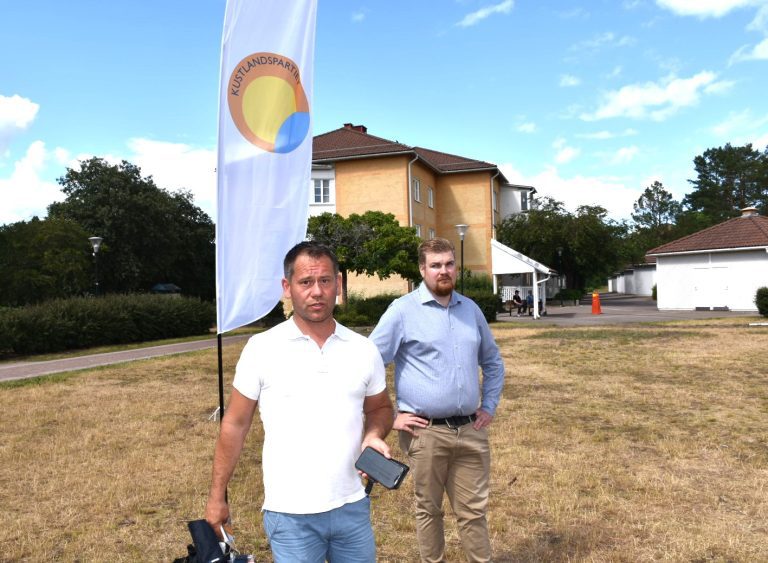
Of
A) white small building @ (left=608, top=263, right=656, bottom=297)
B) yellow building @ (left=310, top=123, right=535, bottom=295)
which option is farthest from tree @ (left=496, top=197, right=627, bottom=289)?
white small building @ (left=608, top=263, right=656, bottom=297)

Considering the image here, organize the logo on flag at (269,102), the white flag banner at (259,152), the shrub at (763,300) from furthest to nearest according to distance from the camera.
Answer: the shrub at (763,300), the logo on flag at (269,102), the white flag banner at (259,152)

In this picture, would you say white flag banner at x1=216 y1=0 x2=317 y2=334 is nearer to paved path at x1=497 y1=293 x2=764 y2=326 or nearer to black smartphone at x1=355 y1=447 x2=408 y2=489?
black smartphone at x1=355 y1=447 x2=408 y2=489

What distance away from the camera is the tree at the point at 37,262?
3006 cm

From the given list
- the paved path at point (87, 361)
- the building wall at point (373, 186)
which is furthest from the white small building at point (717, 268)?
the paved path at point (87, 361)

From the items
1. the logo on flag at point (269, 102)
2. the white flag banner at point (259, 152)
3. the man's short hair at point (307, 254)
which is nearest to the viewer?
the man's short hair at point (307, 254)

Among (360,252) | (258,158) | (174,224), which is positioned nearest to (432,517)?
(258,158)

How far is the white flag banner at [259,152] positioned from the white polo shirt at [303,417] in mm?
2372

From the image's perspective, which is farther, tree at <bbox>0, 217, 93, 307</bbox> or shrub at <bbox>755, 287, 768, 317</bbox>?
tree at <bbox>0, 217, 93, 307</bbox>

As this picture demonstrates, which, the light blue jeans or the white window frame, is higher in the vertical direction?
the white window frame

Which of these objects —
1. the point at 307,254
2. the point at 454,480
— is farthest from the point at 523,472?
the point at 307,254

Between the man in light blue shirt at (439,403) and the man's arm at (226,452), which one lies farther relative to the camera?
the man in light blue shirt at (439,403)

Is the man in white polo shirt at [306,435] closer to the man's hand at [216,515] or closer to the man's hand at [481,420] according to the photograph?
the man's hand at [216,515]

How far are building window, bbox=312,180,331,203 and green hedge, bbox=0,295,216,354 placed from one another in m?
12.6

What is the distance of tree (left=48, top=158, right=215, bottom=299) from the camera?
43250 millimetres
